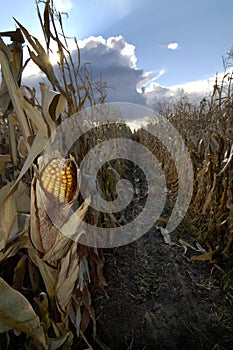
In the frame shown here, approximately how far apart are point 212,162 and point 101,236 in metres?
0.78

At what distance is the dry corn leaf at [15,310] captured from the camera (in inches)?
21.6

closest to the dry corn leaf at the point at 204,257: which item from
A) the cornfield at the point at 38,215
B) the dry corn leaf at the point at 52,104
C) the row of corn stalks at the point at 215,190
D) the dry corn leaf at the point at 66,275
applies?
the row of corn stalks at the point at 215,190

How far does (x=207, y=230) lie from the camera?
63.7 inches

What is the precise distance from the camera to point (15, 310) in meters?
0.56

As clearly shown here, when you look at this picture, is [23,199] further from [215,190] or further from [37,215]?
[215,190]

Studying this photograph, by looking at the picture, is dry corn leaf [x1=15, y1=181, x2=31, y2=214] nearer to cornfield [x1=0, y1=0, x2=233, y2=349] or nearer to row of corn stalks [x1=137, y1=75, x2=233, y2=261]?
cornfield [x1=0, y1=0, x2=233, y2=349]

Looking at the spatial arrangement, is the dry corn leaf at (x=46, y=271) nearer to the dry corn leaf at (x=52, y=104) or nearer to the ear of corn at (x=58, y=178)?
the ear of corn at (x=58, y=178)

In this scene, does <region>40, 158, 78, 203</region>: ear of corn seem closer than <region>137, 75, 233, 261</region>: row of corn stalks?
Yes

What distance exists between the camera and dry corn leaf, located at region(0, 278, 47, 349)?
0.55 meters

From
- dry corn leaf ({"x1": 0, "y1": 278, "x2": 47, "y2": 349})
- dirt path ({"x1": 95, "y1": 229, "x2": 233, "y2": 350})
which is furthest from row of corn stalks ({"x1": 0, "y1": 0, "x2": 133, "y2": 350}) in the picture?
dirt path ({"x1": 95, "y1": 229, "x2": 233, "y2": 350})

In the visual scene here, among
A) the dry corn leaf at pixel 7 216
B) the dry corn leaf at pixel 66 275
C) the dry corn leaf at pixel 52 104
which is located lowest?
the dry corn leaf at pixel 66 275

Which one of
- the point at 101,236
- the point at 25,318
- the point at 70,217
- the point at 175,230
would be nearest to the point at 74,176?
the point at 70,217

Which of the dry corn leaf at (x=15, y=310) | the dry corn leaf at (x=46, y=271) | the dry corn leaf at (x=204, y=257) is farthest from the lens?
the dry corn leaf at (x=204, y=257)

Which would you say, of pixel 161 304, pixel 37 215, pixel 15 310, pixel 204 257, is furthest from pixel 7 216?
pixel 204 257
